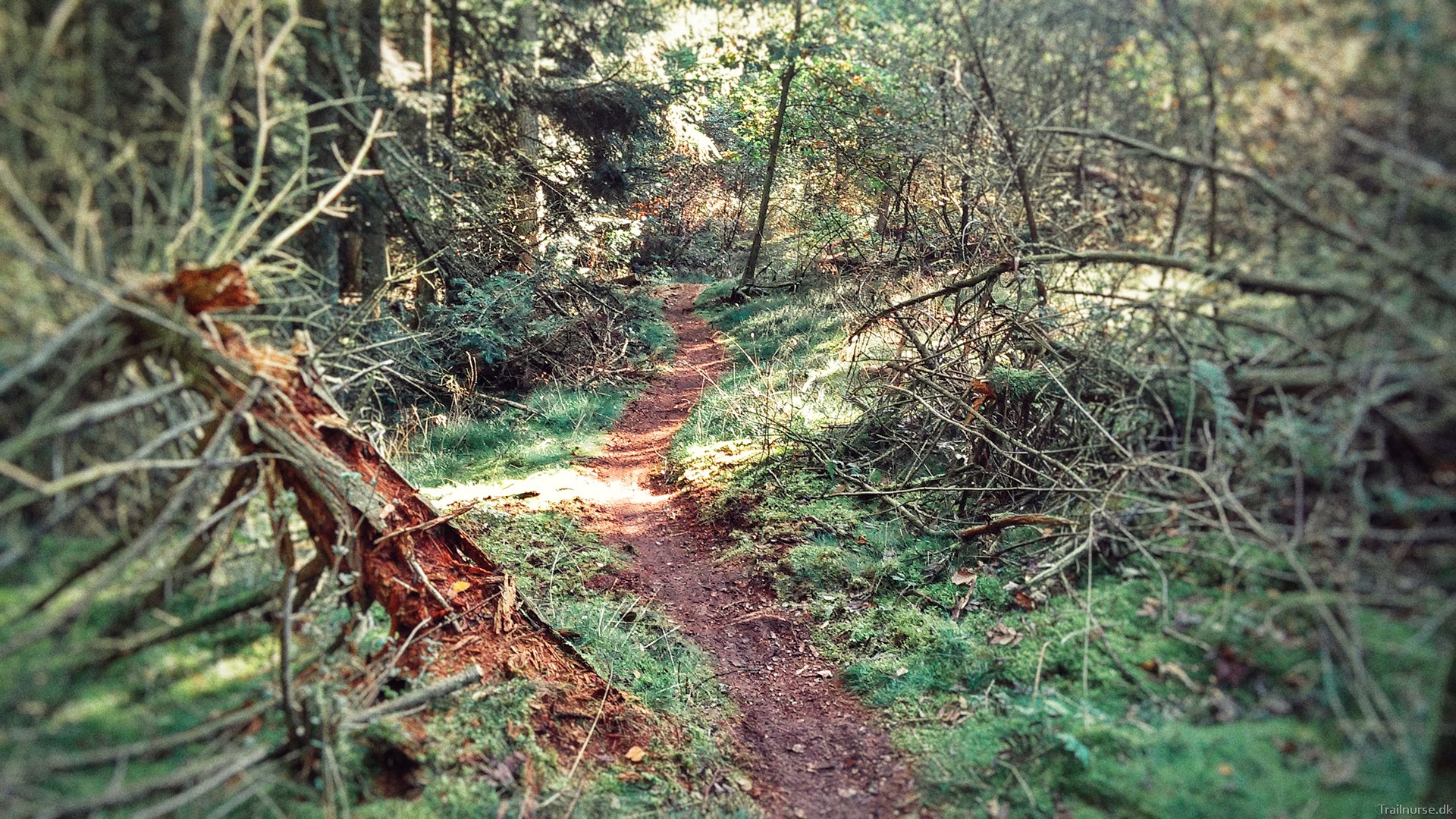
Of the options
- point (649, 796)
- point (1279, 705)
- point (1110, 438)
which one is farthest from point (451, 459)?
point (1279, 705)

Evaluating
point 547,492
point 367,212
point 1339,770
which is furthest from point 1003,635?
point 367,212

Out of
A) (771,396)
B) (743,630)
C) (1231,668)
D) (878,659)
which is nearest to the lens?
(1231,668)

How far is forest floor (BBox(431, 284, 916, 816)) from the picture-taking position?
409 cm

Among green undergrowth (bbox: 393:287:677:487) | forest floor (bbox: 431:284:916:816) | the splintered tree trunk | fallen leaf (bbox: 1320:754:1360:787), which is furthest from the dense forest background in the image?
green undergrowth (bbox: 393:287:677:487)

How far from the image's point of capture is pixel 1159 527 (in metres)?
4.23

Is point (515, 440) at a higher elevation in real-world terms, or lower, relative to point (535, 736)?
lower

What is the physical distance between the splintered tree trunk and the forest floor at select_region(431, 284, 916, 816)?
3.07 meters

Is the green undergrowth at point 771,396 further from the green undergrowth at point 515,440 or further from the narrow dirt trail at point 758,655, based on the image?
the green undergrowth at point 515,440

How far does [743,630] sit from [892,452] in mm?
2432

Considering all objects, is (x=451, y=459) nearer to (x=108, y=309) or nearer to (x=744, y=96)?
(x=108, y=309)

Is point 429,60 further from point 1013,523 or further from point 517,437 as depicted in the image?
point 1013,523

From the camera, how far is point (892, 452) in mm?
7020

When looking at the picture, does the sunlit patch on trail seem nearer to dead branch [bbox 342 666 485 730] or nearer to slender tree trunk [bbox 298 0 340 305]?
slender tree trunk [bbox 298 0 340 305]

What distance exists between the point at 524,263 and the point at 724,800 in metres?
7.97
